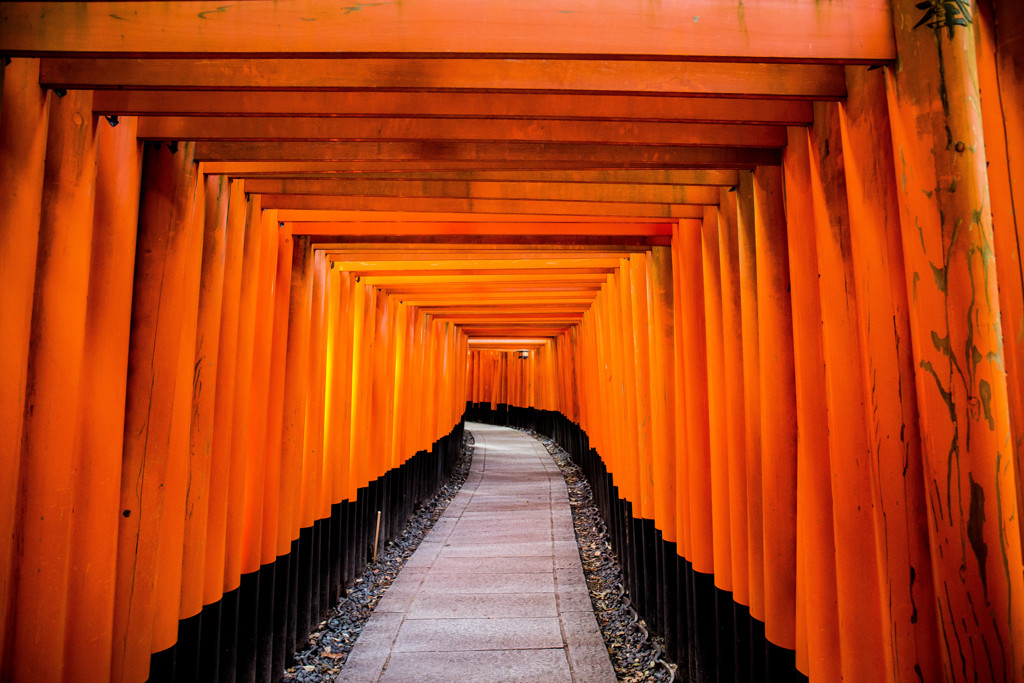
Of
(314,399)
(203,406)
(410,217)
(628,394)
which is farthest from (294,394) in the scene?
(628,394)

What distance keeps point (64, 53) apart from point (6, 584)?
5.96 ft

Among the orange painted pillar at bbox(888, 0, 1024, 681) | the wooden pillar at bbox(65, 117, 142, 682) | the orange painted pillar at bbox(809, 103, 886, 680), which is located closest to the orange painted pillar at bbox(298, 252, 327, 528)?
the wooden pillar at bbox(65, 117, 142, 682)

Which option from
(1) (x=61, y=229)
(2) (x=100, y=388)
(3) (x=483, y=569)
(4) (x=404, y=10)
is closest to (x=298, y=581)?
(3) (x=483, y=569)

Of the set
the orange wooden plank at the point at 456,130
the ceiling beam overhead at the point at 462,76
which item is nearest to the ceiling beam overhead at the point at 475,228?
the orange wooden plank at the point at 456,130

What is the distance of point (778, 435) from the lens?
2.98m

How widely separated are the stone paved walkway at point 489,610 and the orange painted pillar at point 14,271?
10.3 ft

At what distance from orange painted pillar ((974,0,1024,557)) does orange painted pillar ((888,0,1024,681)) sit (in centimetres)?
7

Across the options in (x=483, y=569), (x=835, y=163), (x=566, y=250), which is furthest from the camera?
(x=483, y=569)

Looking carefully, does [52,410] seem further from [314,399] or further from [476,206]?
[314,399]

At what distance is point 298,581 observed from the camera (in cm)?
517

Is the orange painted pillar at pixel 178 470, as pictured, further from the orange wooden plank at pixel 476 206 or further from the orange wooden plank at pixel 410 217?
the orange wooden plank at pixel 410 217

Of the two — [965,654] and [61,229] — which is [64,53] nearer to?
[61,229]

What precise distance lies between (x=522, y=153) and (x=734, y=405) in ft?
6.05

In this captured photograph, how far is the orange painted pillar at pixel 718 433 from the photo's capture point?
373 cm
